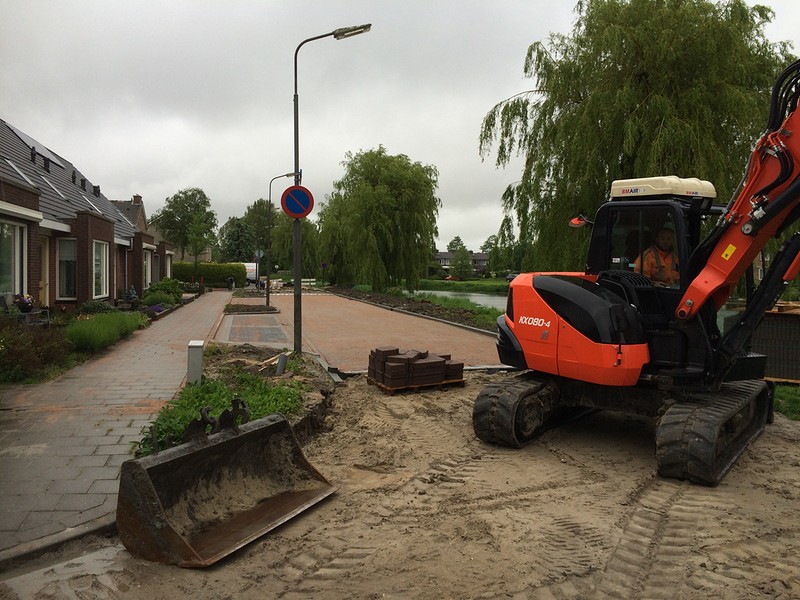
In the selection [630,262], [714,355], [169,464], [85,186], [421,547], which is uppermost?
[85,186]

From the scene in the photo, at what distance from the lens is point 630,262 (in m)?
5.96

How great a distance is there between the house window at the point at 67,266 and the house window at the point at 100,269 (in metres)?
0.84

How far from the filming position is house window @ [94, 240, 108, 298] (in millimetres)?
18922

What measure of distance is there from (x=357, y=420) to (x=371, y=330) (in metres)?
10.1

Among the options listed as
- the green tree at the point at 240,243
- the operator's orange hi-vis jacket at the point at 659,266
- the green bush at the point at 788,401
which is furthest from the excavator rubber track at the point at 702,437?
the green tree at the point at 240,243

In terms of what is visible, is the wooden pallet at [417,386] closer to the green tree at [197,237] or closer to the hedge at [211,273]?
the green tree at [197,237]

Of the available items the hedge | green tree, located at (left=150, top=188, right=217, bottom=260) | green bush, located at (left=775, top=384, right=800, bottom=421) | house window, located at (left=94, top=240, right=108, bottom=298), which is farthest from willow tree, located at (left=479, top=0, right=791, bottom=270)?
green tree, located at (left=150, top=188, right=217, bottom=260)

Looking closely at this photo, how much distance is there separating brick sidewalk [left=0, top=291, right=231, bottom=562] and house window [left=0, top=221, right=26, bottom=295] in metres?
4.44

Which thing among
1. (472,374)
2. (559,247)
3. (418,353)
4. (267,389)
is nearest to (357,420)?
(267,389)

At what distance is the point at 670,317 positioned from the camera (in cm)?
564

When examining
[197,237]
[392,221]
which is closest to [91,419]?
[392,221]

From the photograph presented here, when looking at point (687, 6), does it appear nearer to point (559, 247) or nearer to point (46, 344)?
point (559, 247)

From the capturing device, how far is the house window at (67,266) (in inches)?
694

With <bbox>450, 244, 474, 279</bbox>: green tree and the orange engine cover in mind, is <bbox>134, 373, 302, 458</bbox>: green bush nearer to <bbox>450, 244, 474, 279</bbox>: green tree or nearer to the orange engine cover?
the orange engine cover
